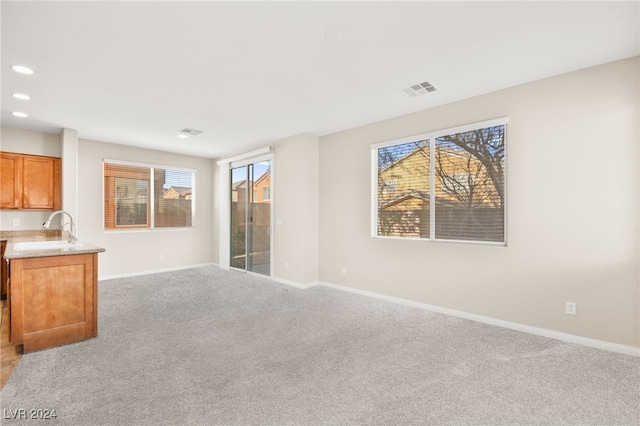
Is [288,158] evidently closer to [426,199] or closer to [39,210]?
[426,199]

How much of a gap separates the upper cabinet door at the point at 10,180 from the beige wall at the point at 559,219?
19.8 feet

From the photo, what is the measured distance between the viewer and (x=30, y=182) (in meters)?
4.84

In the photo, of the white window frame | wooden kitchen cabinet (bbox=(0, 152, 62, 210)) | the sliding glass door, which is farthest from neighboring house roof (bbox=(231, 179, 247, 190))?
wooden kitchen cabinet (bbox=(0, 152, 62, 210))

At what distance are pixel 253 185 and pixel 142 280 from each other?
2.74m

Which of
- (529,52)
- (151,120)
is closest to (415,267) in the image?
(529,52)

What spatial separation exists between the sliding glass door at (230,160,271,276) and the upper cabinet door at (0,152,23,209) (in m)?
3.45

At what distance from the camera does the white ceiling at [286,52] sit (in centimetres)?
209

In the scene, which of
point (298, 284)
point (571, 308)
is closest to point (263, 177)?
point (298, 284)

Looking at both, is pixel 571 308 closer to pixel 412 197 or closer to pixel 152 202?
pixel 412 197

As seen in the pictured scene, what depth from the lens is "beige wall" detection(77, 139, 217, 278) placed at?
559 centimetres

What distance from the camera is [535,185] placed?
3182 millimetres

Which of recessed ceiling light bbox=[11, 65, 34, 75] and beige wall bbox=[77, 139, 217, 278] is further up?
recessed ceiling light bbox=[11, 65, 34, 75]

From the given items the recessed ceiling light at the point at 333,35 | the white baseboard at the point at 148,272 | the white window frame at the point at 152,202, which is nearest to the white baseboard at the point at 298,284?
the white baseboard at the point at 148,272

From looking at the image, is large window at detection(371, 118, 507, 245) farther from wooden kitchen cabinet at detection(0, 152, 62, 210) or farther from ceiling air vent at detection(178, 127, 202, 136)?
wooden kitchen cabinet at detection(0, 152, 62, 210)
